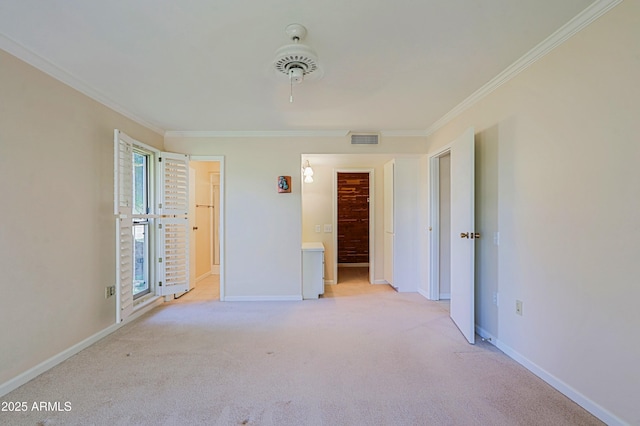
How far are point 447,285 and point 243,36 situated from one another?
13.1 ft

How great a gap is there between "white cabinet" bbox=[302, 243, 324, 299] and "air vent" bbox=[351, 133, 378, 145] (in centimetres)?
166

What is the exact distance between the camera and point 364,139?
407cm

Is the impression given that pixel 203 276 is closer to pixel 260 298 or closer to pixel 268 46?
pixel 260 298

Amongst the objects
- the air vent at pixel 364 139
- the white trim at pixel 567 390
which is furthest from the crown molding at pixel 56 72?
the white trim at pixel 567 390

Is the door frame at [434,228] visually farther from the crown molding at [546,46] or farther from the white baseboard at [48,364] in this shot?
the white baseboard at [48,364]

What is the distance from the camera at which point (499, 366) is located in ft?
7.41

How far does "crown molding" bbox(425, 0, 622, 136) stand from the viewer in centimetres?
162

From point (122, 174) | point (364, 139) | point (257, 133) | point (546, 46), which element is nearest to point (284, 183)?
point (257, 133)

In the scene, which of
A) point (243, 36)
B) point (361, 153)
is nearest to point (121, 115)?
point (243, 36)

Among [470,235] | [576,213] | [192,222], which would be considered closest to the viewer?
[576,213]

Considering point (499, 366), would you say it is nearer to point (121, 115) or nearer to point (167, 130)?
point (121, 115)

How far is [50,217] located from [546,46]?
13.2 ft

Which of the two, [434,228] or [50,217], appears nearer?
[50,217]

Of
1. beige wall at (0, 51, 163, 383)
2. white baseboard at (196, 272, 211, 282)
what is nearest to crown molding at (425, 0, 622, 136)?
beige wall at (0, 51, 163, 383)
